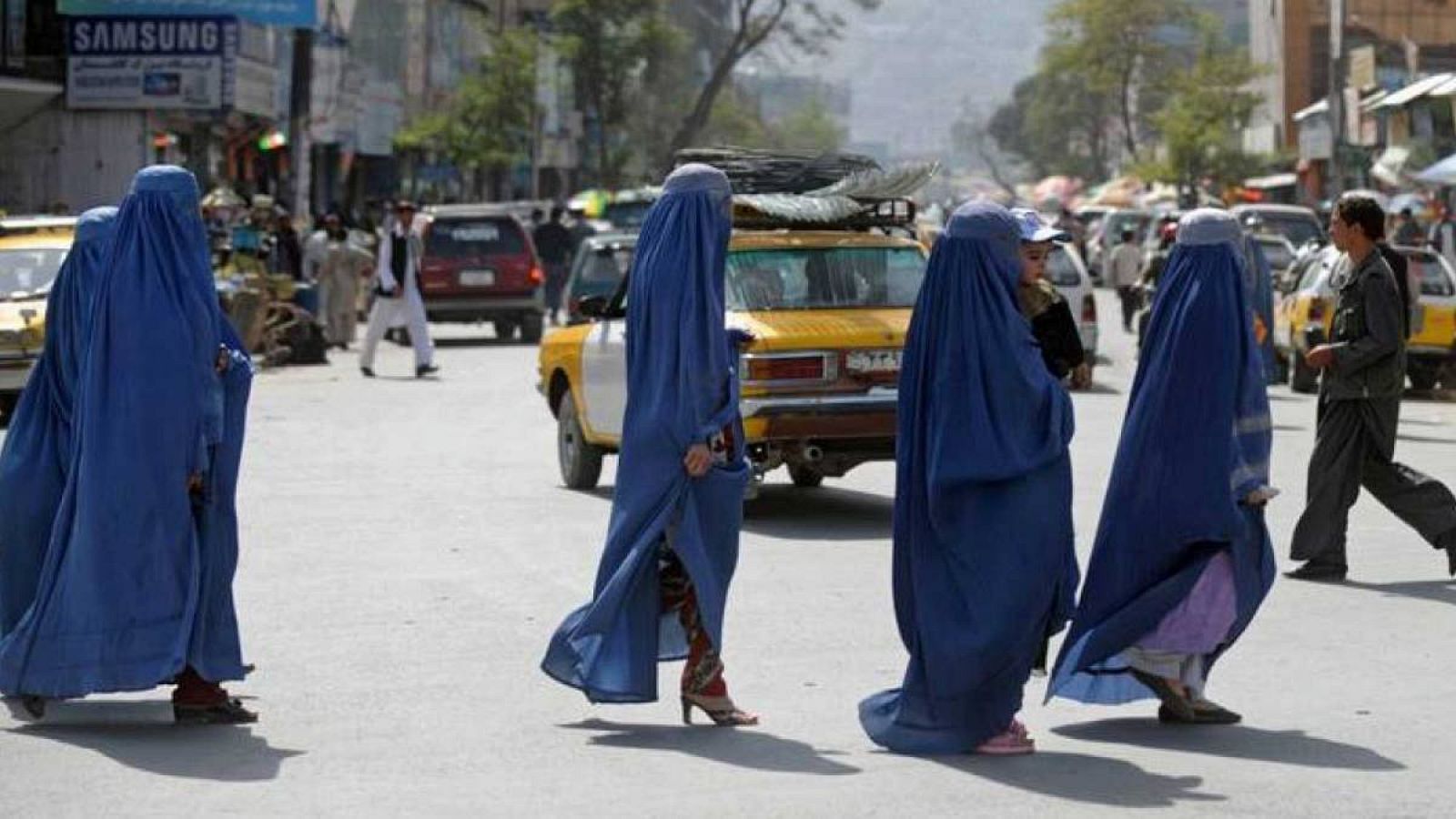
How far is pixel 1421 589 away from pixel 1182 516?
4014mm

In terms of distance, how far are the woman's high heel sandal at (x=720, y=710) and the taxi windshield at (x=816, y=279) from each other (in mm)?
7245

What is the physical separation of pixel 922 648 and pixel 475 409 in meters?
16.9

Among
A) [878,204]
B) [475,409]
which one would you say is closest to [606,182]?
[475,409]

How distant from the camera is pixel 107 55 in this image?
137 feet

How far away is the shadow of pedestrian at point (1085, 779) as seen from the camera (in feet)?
26.2

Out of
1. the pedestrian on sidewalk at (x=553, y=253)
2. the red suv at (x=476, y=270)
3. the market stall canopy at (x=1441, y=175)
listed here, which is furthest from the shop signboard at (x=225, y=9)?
the market stall canopy at (x=1441, y=175)

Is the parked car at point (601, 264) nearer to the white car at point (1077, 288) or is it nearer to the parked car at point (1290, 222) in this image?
the white car at point (1077, 288)

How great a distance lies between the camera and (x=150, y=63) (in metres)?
41.6

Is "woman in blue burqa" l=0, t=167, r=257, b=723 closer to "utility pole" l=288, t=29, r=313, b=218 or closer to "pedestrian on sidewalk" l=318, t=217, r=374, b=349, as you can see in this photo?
"pedestrian on sidewalk" l=318, t=217, r=374, b=349

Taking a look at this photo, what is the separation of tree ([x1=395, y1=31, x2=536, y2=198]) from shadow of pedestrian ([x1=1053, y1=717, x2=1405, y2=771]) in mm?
58669

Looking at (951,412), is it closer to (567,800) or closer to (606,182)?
(567,800)

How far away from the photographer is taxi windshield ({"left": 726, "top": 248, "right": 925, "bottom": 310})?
16500 millimetres

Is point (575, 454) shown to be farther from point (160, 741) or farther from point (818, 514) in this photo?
point (160, 741)

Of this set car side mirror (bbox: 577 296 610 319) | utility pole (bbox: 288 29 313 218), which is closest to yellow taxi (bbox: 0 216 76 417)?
car side mirror (bbox: 577 296 610 319)
